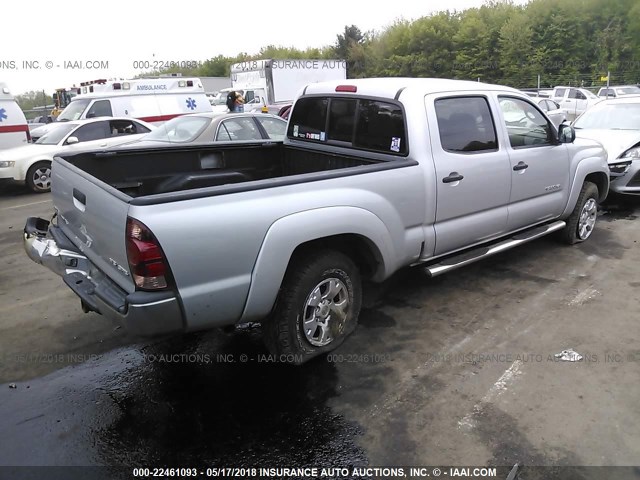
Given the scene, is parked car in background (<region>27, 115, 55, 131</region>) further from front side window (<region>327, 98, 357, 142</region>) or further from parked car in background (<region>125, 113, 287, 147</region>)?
front side window (<region>327, 98, 357, 142</region>)

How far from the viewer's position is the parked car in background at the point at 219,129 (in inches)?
332

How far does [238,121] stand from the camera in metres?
8.76

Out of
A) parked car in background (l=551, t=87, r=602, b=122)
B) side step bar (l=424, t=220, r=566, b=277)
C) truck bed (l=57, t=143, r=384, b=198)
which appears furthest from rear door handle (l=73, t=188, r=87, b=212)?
parked car in background (l=551, t=87, r=602, b=122)

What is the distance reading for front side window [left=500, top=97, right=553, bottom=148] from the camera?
15.6 feet

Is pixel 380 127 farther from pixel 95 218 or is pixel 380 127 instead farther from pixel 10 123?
pixel 10 123

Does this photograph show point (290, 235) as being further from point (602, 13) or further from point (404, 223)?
point (602, 13)

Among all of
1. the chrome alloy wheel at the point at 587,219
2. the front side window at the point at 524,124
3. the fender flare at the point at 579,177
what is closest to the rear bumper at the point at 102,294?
the front side window at the point at 524,124

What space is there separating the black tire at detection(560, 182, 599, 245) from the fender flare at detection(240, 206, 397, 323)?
353 cm

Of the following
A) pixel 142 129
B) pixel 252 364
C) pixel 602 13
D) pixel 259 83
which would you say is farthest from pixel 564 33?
pixel 252 364

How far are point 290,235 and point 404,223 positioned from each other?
1080mm

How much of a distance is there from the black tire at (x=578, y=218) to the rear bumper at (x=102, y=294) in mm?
4851

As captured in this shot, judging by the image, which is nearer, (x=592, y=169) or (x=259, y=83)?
(x=592, y=169)

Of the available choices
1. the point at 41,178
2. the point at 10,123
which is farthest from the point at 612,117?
the point at 10,123

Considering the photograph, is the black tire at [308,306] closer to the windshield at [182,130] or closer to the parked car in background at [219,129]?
the parked car in background at [219,129]
